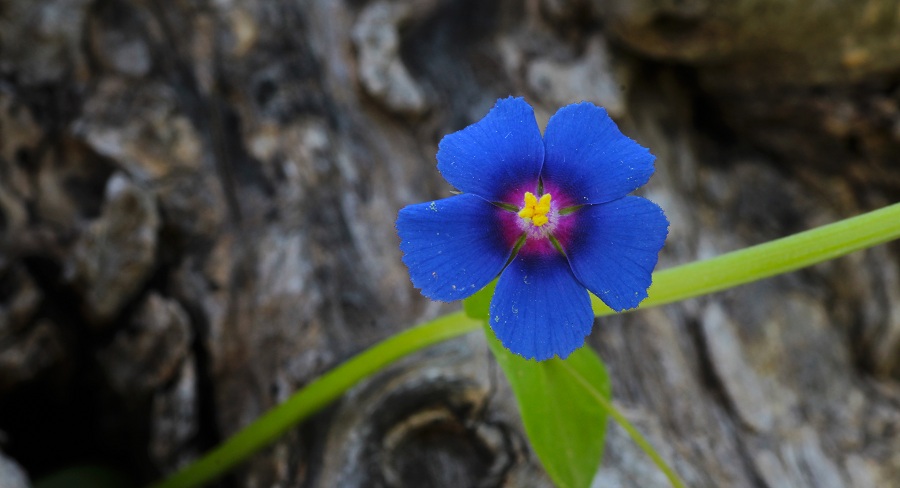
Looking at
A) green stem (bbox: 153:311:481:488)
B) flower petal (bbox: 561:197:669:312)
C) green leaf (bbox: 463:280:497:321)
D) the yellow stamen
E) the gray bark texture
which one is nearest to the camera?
flower petal (bbox: 561:197:669:312)

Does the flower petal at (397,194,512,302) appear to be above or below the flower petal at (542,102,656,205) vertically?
below

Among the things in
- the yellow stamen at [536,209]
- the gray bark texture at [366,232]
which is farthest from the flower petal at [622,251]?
the gray bark texture at [366,232]

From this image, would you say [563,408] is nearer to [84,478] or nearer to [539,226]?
[539,226]

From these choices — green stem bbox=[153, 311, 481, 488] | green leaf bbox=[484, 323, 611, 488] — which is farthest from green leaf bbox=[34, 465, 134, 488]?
green leaf bbox=[484, 323, 611, 488]

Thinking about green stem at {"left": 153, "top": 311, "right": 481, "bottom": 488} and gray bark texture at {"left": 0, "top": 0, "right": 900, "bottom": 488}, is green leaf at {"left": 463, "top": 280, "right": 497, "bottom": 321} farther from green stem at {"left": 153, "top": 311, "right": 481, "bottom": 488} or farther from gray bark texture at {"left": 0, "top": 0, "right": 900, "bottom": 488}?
gray bark texture at {"left": 0, "top": 0, "right": 900, "bottom": 488}

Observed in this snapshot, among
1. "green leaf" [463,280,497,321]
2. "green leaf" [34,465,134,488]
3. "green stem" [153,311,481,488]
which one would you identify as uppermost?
"green leaf" [463,280,497,321]

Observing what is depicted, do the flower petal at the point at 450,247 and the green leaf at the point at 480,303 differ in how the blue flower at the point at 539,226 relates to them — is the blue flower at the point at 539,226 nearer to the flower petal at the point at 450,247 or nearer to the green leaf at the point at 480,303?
the flower petal at the point at 450,247

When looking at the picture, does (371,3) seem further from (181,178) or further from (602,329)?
(602,329)
